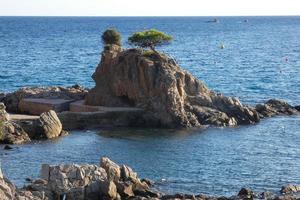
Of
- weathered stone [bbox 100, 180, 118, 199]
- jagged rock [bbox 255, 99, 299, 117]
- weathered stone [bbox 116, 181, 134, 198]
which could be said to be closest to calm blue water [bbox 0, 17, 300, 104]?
jagged rock [bbox 255, 99, 299, 117]

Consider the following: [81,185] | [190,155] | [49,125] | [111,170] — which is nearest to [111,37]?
[49,125]

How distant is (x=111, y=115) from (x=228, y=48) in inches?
4786

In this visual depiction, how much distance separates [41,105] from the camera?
76250mm

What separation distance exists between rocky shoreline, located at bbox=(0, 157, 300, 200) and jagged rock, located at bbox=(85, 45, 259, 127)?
83.3 feet

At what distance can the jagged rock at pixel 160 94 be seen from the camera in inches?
2849

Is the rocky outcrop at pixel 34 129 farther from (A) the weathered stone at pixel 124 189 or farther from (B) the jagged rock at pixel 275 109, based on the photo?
(B) the jagged rock at pixel 275 109

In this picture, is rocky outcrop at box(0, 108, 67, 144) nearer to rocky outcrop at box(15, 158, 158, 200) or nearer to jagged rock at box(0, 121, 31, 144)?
jagged rock at box(0, 121, 31, 144)

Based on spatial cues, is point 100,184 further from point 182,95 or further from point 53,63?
point 53,63

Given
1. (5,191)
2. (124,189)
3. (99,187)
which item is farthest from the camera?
(124,189)

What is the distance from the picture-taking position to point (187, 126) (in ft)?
235

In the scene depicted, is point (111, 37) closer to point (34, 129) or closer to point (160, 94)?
point (160, 94)

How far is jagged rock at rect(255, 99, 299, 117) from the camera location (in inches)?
3115

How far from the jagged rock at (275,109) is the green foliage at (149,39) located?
12668 millimetres

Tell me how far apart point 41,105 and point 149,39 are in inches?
Result: 535
